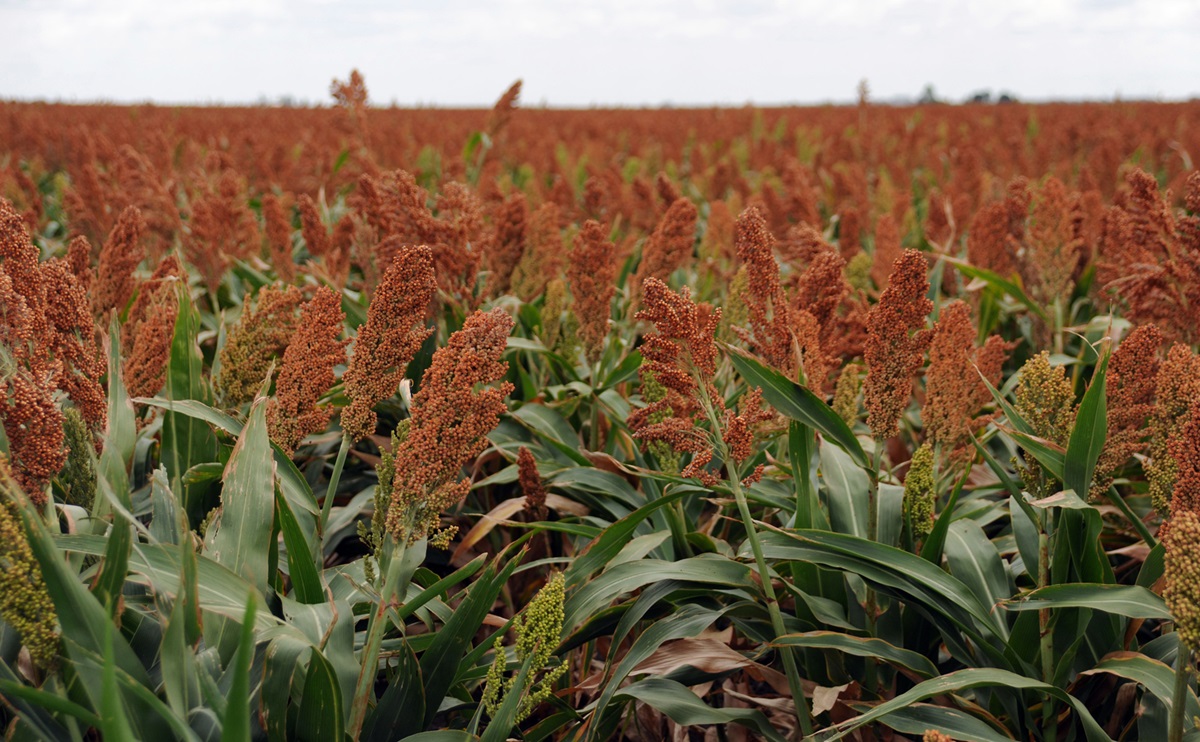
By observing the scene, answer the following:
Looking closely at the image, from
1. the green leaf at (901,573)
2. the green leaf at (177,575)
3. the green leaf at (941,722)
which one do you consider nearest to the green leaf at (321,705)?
the green leaf at (177,575)

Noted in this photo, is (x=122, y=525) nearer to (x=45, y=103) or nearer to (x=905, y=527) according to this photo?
(x=905, y=527)

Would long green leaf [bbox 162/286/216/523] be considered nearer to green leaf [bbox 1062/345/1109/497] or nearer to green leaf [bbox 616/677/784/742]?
green leaf [bbox 616/677/784/742]

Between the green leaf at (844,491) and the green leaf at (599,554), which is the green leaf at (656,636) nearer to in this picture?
the green leaf at (599,554)

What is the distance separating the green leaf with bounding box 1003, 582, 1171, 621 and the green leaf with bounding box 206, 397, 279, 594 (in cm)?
124

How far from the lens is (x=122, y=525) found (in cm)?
110

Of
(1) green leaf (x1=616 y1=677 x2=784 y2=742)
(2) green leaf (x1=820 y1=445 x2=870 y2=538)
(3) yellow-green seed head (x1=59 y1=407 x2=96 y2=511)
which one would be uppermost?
(3) yellow-green seed head (x1=59 y1=407 x2=96 y2=511)

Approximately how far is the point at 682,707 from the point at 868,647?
13.9 inches

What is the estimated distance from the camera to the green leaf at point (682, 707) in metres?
1.58

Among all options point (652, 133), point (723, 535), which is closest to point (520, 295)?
point (723, 535)

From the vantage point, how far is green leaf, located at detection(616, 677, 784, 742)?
62.2 inches

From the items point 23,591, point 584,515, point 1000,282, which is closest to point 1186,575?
point 23,591

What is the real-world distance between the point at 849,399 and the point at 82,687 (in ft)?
4.88

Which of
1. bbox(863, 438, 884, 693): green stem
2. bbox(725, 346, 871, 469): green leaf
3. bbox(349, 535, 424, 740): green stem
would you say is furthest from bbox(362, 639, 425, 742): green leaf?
bbox(863, 438, 884, 693): green stem

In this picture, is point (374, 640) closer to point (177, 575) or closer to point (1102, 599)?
point (177, 575)
